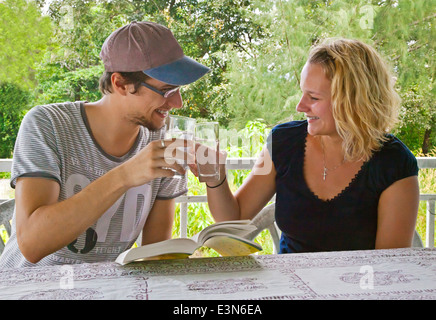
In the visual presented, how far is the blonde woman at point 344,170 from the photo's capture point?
54.5 inches

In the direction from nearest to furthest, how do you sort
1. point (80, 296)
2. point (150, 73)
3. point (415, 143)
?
point (80, 296), point (150, 73), point (415, 143)

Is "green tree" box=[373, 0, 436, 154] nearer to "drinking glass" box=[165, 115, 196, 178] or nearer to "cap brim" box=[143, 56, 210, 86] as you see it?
"cap brim" box=[143, 56, 210, 86]

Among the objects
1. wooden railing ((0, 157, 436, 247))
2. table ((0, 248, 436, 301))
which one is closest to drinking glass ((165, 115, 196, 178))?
table ((0, 248, 436, 301))

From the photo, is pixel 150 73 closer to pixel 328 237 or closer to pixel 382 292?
pixel 328 237

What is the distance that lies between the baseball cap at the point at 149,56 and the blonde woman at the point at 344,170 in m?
0.34

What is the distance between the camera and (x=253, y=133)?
516 cm

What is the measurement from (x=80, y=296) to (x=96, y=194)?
12.5 inches

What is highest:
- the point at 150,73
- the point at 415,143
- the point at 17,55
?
the point at 17,55

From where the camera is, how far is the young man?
3.61 ft

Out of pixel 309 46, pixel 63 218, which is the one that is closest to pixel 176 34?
pixel 309 46

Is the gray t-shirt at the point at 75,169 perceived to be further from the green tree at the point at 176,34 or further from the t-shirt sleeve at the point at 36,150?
the green tree at the point at 176,34

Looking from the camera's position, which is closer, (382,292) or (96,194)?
(382,292)

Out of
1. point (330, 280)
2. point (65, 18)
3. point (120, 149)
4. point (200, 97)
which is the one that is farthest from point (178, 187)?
point (65, 18)

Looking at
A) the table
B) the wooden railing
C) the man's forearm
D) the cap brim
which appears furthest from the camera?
the wooden railing
